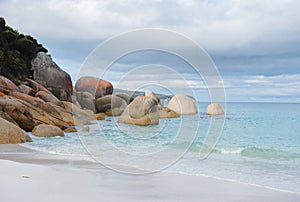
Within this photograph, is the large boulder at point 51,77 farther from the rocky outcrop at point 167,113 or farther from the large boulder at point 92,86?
the rocky outcrop at point 167,113

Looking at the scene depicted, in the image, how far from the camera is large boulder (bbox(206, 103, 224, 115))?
86.6 ft

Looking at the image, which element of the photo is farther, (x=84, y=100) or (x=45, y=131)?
(x=84, y=100)

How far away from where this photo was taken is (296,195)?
4.76m

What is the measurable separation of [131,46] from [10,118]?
20.8 ft

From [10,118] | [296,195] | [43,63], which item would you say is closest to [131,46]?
[296,195]

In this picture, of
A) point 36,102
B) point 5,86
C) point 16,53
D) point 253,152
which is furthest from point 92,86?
point 253,152

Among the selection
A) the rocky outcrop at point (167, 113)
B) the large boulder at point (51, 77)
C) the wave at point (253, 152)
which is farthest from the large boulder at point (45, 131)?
the large boulder at point (51, 77)

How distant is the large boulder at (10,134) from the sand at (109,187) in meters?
3.62

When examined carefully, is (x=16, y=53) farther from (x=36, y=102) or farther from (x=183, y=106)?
(x=183, y=106)

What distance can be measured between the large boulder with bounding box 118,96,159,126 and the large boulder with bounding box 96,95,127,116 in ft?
14.8

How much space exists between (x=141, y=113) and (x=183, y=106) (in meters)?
5.15

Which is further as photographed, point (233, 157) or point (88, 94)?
point (88, 94)

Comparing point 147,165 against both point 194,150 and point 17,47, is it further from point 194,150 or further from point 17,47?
point 17,47

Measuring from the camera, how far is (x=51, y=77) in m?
23.1
